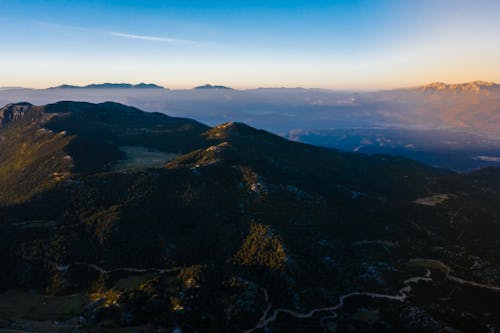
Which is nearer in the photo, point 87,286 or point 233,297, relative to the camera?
point 233,297

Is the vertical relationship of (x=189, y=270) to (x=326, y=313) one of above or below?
above

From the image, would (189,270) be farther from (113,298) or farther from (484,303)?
(484,303)

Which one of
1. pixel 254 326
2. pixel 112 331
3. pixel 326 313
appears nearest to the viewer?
pixel 112 331

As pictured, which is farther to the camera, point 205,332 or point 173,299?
point 173,299

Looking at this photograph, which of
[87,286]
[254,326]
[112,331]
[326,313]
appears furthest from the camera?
[87,286]

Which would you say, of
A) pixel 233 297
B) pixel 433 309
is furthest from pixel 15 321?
pixel 433 309

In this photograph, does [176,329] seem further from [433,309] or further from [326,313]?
[433,309]

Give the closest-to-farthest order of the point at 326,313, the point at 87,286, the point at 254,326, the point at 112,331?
the point at 112,331, the point at 254,326, the point at 326,313, the point at 87,286

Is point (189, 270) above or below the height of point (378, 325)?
above

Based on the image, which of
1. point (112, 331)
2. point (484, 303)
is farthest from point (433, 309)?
point (112, 331)
